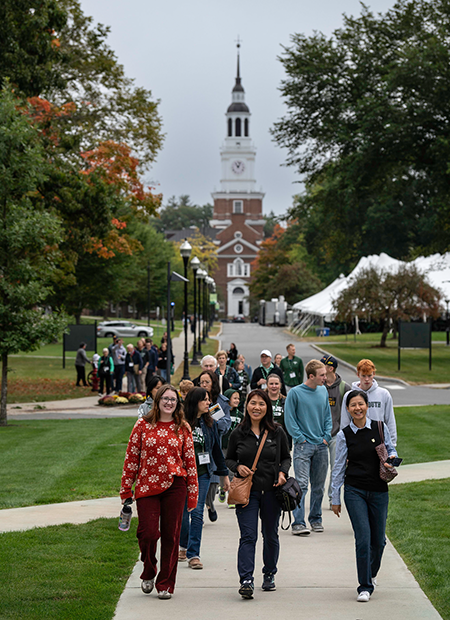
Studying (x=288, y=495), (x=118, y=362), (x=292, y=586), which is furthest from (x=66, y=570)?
(x=118, y=362)

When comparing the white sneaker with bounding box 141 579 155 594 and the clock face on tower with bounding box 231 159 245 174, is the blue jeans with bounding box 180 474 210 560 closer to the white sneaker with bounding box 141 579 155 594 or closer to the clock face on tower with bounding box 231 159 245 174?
the white sneaker with bounding box 141 579 155 594

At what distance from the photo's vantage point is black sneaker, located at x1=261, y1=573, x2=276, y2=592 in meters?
6.25

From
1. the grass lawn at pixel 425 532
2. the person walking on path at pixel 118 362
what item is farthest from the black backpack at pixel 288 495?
the person walking on path at pixel 118 362

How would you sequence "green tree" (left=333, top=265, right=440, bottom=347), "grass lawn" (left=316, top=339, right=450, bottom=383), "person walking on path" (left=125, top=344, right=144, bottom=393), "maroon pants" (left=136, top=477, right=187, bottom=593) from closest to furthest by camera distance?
1. "maroon pants" (left=136, top=477, right=187, bottom=593)
2. "person walking on path" (left=125, top=344, right=144, bottom=393)
3. "grass lawn" (left=316, top=339, right=450, bottom=383)
4. "green tree" (left=333, top=265, right=440, bottom=347)

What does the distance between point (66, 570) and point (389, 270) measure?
45329 millimetres

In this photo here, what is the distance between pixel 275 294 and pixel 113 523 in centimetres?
8296

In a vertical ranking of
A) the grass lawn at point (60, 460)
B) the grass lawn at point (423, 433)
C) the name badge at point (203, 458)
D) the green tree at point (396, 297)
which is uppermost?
the green tree at point (396, 297)

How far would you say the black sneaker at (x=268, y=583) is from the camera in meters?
6.25

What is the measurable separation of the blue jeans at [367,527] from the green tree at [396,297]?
3899 cm

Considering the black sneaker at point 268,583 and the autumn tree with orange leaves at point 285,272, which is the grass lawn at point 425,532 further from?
the autumn tree with orange leaves at point 285,272

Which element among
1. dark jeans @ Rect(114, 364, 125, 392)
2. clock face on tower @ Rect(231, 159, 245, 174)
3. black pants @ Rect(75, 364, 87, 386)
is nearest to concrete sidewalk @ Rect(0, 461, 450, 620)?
dark jeans @ Rect(114, 364, 125, 392)

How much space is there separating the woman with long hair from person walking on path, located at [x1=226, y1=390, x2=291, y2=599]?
697mm

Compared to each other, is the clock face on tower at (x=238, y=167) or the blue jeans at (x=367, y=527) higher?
the clock face on tower at (x=238, y=167)

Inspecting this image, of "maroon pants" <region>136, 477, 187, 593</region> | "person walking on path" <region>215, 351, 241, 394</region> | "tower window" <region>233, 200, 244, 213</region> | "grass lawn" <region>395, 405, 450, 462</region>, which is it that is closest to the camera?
"maroon pants" <region>136, 477, 187, 593</region>
